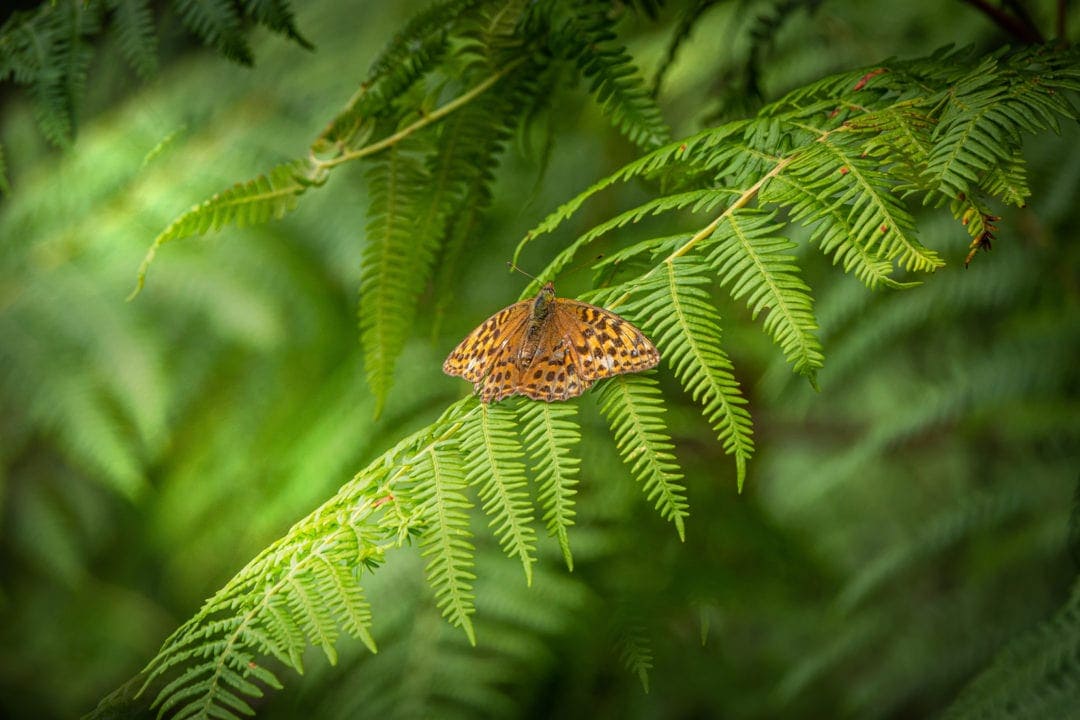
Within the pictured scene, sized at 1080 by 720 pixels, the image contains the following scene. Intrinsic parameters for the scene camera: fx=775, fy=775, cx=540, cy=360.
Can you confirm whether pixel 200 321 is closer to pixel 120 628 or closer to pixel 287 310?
pixel 287 310

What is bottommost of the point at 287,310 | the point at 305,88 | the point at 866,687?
the point at 866,687

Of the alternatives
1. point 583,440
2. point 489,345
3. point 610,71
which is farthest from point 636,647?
point 610,71

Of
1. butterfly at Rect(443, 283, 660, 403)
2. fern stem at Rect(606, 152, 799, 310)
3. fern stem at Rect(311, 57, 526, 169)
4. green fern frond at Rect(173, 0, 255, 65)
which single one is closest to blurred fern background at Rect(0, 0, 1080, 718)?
fern stem at Rect(311, 57, 526, 169)

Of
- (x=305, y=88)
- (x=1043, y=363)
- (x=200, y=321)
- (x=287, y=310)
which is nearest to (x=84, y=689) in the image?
(x=200, y=321)

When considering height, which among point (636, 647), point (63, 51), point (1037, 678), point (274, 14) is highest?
point (63, 51)

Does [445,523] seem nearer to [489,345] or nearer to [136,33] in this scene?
[489,345]

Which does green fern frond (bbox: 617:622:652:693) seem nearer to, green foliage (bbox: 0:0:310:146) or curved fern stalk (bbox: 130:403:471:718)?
curved fern stalk (bbox: 130:403:471:718)
